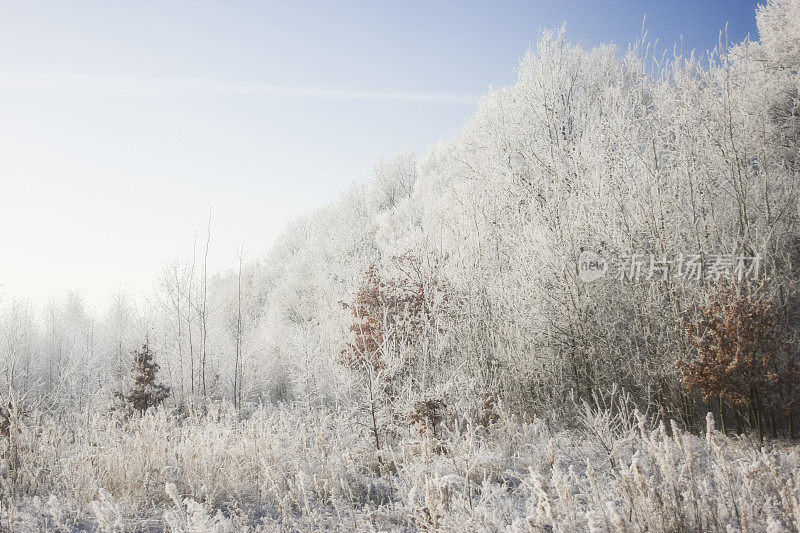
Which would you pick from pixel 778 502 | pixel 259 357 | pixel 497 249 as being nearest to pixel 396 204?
pixel 259 357

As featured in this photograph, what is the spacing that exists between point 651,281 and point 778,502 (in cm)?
445

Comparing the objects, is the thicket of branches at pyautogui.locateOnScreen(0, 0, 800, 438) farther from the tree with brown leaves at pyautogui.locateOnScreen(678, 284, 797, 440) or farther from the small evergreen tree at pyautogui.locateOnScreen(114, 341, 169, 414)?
the small evergreen tree at pyautogui.locateOnScreen(114, 341, 169, 414)

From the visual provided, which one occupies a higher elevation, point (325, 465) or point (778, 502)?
point (778, 502)

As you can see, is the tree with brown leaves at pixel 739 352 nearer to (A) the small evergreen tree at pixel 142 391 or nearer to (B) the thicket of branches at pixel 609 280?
(B) the thicket of branches at pixel 609 280

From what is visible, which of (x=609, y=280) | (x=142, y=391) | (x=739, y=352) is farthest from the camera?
(x=142, y=391)

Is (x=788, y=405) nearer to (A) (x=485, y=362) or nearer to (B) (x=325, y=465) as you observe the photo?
(A) (x=485, y=362)

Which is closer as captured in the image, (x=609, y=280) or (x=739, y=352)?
(x=739, y=352)

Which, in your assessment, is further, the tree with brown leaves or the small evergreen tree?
the small evergreen tree

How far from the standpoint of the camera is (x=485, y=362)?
24.0ft

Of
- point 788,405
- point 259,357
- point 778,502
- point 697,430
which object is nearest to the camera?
point 778,502

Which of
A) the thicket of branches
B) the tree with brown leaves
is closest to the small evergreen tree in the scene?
the thicket of branches

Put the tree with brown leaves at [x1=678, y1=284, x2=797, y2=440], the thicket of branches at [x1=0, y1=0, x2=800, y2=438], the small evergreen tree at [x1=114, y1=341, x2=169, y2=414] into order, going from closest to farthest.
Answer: the tree with brown leaves at [x1=678, y1=284, x2=797, y2=440]
the thicket of branches at [x1=0, y1=0, x2=800, y2=438]
the small evergreen tree at [x1=114, y1=341, x2=169, y2=414]

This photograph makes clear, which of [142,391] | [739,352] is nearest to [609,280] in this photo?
[739,352]

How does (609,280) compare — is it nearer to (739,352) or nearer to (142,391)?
(739,352)
